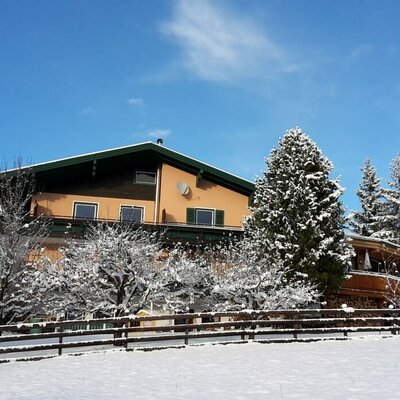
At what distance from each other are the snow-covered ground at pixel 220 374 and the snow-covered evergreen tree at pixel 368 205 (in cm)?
3460

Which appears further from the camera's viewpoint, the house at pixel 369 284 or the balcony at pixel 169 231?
the house at pixel 369 284

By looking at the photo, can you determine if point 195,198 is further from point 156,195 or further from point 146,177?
point 146,177

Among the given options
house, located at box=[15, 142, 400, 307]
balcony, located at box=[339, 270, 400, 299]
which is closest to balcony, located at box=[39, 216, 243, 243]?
house, located at box=[15, 142, 400, 307]

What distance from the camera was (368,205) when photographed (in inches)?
2089

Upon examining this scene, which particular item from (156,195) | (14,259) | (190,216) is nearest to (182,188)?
(156,195)

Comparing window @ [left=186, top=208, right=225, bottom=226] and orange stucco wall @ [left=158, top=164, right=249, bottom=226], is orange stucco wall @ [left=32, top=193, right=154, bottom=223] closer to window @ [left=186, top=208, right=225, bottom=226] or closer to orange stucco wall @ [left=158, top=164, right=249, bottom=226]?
orange stucco wall @ [left=158, top=164, right=249, bottom=226]

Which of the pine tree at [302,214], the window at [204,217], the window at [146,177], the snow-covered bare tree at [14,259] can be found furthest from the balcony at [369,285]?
the snow-covered bare tree at [14,259]

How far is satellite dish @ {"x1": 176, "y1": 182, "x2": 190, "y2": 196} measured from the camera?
29.9 m

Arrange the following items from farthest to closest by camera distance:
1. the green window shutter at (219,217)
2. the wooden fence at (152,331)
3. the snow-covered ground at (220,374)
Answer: the green window shutter at (219,217) < the wooden fence at (152,331) < the snow-covered ground at (220,374)

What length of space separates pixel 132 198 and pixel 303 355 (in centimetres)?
1660

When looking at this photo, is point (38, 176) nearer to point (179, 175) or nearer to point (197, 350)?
point (179, 175)

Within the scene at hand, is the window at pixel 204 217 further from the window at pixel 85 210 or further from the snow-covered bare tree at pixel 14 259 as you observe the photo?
the snow-covered bare tree at pixel 14 259

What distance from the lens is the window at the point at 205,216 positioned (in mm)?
29837

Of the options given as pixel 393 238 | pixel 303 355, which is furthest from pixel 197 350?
pixel 393 238
